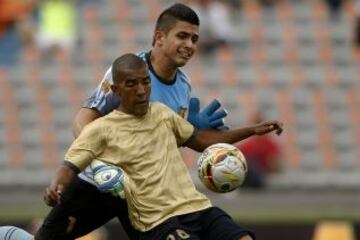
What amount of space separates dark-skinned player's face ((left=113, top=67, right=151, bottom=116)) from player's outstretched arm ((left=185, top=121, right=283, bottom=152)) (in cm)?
48

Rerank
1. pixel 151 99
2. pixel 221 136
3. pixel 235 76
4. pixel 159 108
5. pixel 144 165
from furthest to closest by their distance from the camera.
→ 1. pixel 235 76
2. pixel 221 136
3. pixel 151 99
4. pixel 159 108
5. pixel 144 165

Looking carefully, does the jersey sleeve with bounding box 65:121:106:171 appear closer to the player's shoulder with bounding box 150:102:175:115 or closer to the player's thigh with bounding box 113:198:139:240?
the player's shoulder with bounding box 150:102:175:115

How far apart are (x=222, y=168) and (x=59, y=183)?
0.94 meters

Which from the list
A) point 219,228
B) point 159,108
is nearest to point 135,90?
point 159,108

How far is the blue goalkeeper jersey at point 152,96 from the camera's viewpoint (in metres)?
7.47

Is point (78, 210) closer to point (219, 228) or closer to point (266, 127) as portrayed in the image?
point (219, 228)

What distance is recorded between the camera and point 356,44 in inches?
640

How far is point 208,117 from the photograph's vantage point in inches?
303

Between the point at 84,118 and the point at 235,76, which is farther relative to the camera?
the point at 235,76

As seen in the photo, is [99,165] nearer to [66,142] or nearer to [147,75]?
[147,75]

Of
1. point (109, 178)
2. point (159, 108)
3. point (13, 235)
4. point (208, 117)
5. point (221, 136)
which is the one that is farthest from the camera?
point (13, 235)

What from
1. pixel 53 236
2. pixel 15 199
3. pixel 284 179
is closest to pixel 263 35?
pixel 284 179

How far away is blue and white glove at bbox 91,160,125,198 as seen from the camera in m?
7.04

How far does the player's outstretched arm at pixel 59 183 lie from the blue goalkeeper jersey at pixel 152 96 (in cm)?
28
